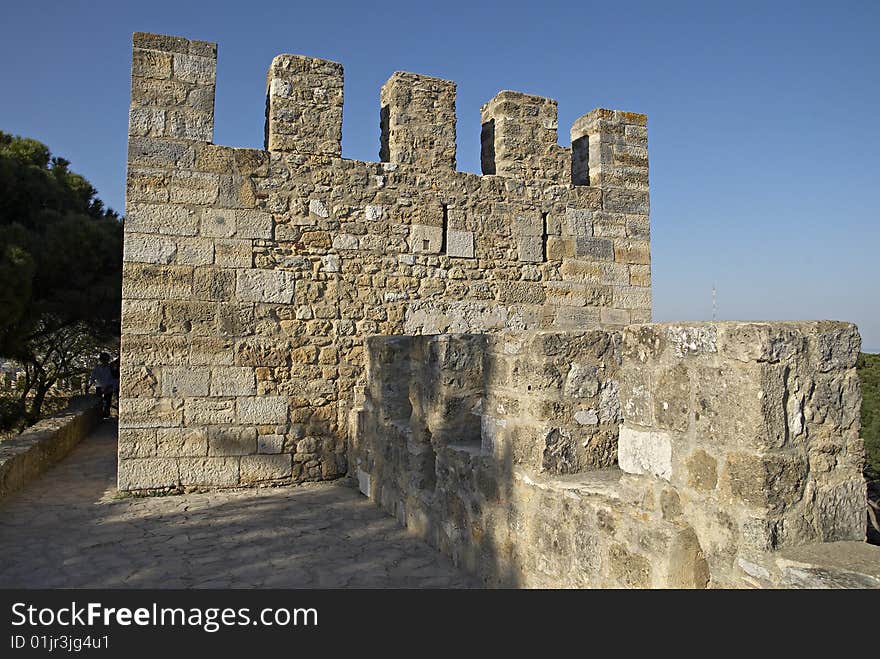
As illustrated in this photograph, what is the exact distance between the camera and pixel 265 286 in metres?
6.12

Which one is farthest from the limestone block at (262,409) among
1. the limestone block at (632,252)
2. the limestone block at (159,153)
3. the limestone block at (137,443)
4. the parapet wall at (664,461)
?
the limestone block at (632,252)

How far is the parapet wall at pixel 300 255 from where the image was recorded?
582 cm

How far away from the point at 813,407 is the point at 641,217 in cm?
584

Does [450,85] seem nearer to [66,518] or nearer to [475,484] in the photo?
[475,484]

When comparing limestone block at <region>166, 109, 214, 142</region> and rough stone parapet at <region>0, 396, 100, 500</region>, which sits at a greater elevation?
limestone block at <region>166, 109, 214, 142</region>

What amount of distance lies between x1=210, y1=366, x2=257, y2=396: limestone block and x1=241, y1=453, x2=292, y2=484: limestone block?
1.97 feet

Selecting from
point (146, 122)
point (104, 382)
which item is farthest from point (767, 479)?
point (104, 382)

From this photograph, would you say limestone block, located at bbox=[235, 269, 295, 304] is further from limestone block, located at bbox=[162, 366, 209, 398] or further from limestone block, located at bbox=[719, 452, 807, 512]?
limestone block, located at bbox=[719, 452, 807, 512]

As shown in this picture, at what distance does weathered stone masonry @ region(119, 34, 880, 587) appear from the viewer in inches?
87.4

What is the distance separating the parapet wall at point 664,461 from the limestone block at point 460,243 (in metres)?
2.91

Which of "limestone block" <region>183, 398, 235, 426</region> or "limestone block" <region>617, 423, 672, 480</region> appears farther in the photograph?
"limestone block" <region>183, 398, 235, 426</region>

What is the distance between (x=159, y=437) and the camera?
5754mm

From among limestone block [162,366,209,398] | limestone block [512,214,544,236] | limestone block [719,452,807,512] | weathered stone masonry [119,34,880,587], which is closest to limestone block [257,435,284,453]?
weathered stone masonry [119,34,880,587]

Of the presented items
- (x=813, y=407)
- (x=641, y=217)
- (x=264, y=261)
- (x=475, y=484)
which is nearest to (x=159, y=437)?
(x=264, y=261)
